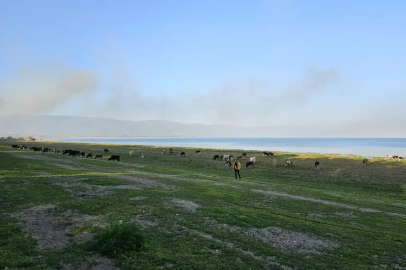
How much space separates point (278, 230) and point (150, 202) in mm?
6648

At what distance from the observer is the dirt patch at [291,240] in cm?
898

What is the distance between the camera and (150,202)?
548 inches

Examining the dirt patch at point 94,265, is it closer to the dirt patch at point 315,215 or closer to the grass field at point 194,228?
the grass field at point 194,228

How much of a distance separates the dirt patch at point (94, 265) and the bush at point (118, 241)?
0.33 metres

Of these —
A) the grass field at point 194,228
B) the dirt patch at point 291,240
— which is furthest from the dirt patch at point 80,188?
the dirt patch at point 291,240

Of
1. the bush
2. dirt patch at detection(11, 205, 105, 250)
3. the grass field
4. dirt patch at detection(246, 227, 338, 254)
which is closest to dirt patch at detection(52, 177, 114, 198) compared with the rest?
the grass field

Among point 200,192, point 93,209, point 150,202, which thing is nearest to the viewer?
point 93,209

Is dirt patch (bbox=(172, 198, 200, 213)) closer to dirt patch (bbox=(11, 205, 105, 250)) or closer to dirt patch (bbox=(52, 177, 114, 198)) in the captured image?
dirt patch (bbox=(11, 205, 105, 250))

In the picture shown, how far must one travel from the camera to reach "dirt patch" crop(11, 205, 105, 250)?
8328mm

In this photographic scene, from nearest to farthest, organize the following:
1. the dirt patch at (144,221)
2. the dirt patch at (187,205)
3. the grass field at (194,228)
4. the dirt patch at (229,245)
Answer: the grass field at (194,228), the dirt patch at (229,245), the dirt patch at (144,221), the dirt patch at (187,205)

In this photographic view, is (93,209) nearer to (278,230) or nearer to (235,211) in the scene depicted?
(235,211)

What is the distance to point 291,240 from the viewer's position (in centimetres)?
973

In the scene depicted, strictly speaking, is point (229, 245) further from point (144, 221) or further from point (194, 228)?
point (144, 221)

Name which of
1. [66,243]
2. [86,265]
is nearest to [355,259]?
[86,265]
